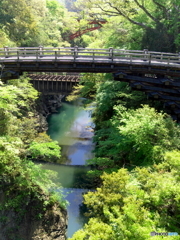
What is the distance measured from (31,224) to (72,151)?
1287 centimetres

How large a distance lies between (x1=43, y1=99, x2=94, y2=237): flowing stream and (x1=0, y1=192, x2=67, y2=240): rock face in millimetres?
1789

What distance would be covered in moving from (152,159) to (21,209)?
26.0 feet

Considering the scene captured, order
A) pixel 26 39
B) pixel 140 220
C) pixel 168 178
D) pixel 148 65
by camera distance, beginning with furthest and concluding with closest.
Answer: pixel 26 39
pixel 148 65
pixel 168 178
pixel 140 220

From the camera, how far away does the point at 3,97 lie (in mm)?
12422

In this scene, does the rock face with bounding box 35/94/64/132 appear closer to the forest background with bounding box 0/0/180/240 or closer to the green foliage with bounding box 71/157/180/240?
the forest background with bounding box 0/0/180/240

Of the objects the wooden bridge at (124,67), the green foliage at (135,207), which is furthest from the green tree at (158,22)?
the green foliage at (135,207)

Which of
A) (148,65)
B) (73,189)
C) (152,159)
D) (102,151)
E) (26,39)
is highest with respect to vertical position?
(26,39)

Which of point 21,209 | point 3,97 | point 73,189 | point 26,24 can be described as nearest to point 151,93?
point 73,189

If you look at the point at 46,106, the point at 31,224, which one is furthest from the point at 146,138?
the point at 46,106

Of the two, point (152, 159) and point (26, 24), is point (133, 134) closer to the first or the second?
point (152, 159)

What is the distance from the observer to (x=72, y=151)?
25766 mm

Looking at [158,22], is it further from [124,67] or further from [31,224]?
[31,224]

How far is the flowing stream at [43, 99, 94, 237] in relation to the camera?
56.0 ft

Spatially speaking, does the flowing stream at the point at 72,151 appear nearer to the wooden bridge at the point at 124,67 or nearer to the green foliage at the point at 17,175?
the green foliage at the point at 17,175
